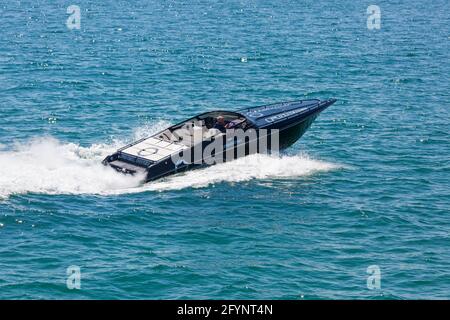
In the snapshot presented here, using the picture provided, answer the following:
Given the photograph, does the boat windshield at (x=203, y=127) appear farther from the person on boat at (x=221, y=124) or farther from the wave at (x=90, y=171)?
the wave at (x=90, y=171)

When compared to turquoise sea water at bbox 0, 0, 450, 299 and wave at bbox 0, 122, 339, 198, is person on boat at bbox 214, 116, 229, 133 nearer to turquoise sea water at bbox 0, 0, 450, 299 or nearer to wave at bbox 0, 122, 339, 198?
wave at bbox 0, 122, 339, 198

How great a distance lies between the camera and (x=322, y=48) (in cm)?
7812

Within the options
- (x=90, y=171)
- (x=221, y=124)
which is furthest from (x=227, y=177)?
(x=90, y=171)

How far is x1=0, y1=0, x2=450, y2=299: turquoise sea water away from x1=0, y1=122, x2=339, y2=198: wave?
0.40ft

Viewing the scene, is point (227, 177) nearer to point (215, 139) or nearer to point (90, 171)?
point (215, 139)

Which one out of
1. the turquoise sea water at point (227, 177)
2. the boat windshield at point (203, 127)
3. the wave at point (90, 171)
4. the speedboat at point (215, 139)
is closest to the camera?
the turquoise sea water at point (227, 177)

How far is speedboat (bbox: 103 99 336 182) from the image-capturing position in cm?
4119

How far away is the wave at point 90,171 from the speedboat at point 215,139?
20.6 inches

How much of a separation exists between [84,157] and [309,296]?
62.5 ft

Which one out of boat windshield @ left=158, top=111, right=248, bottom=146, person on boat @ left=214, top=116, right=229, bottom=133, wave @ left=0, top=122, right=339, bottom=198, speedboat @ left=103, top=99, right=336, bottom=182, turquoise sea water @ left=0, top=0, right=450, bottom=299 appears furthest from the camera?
person on boat @ left=214, top=116, right=229, bottom=133

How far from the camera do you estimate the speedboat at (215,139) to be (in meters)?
41.2

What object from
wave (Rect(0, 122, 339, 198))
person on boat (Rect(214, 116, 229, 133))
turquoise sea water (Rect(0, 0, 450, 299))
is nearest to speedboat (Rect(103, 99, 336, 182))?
person on boat (Rect(214, 116, 229, 133))

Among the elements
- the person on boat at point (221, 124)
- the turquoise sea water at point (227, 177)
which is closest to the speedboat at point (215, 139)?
the person on boat at point (221, 124)

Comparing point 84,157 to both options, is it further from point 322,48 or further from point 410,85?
point 322,48
